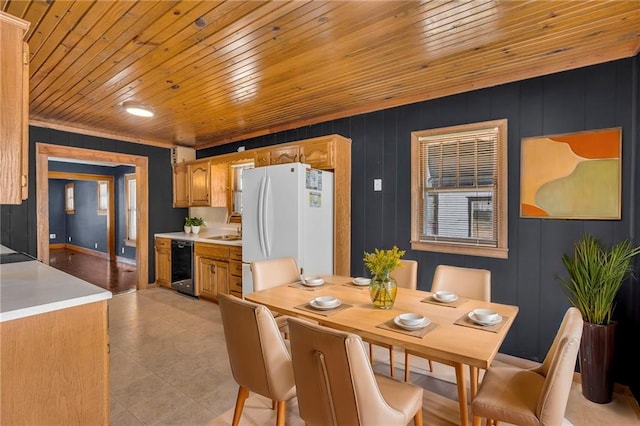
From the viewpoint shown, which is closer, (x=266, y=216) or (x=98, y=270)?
(x=266, y=216)

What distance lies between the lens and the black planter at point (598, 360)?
2182mm

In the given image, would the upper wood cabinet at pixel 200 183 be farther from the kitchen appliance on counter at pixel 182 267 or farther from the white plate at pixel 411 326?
the white plate at pixel 411 326

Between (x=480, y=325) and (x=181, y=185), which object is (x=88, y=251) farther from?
(x=480, y=325)

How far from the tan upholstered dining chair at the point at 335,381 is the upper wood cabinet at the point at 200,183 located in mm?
4024

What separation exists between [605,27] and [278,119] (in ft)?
10.4

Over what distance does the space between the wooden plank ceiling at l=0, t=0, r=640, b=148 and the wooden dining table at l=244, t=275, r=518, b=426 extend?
1.72 m

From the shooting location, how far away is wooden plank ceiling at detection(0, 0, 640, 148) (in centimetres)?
188

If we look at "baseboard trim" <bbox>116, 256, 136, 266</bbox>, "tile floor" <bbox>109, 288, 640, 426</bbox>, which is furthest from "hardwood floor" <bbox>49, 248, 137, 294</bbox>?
"tile floor" <bbox>109, 288, 640, 426</bbox>

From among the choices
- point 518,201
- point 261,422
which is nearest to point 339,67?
point 518,201

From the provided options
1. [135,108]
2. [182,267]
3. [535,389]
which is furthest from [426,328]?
[182,267]

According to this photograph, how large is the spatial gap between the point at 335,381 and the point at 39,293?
1458 millimetres

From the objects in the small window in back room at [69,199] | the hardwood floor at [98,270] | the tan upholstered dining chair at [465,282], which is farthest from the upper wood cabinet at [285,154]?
the small window in back room at [69,199]

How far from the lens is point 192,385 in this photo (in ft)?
8.10

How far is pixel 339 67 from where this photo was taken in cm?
265
